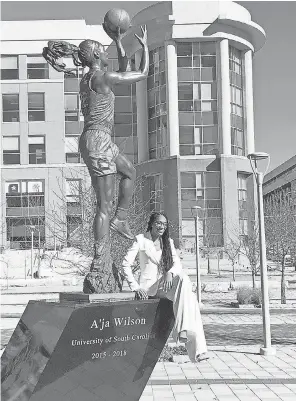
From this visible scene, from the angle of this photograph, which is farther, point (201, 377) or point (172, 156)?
point (172, 156)

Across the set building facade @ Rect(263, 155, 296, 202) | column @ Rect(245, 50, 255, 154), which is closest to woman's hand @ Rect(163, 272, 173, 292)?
column @ Rect(245, 50, 255, 154)

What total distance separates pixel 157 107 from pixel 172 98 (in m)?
2.25

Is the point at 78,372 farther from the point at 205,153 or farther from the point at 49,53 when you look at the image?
the point at 205,153

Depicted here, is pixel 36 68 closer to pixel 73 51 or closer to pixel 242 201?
A: pixel 242 201

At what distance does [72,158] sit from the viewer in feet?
195

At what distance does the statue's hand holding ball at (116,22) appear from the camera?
741 centimetres

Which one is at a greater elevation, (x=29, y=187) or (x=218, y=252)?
(x=29, y=187)

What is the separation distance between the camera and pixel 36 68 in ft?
193

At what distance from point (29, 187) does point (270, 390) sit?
4945 cm

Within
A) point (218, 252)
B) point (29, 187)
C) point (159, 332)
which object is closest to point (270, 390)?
point (159, 332)

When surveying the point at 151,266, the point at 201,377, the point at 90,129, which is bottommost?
the point at 201,377

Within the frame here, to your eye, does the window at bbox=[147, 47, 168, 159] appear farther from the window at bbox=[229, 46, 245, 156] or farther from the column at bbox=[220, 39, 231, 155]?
the window at bbox=[229, 46, 245, 156]

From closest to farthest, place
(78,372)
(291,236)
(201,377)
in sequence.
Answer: (78,372) → (201,377) → (291,236)

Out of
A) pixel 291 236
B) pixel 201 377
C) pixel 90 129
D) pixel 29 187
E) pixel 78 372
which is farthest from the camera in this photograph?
pixel 29 187
